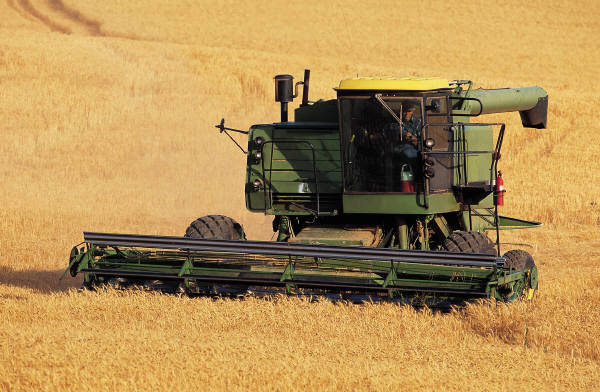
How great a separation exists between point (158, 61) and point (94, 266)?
63.7 ft

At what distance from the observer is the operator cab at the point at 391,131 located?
389 inches

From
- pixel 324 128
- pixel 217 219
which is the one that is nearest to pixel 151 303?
pixel 217 219

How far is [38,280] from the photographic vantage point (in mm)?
11906

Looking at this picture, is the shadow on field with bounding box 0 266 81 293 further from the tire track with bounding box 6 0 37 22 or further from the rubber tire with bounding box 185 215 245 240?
the tire track with bounding box 6 0 37 22

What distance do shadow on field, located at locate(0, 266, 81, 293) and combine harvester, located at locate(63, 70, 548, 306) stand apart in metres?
1.14

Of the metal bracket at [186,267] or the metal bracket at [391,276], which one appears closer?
the metal bracket at [391,276]

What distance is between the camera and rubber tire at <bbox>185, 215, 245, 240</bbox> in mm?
10531

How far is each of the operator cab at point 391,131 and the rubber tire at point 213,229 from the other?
1.35 meters

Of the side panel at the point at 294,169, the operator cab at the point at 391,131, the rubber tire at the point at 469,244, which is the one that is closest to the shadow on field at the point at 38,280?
the side panel at the point at 294,169

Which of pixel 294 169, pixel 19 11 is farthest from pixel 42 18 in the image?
pixel 294 169

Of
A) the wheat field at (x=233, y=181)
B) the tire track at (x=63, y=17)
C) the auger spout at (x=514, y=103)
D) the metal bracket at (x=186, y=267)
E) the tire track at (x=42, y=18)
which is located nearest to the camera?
the wheat field at (x=233, y=181)

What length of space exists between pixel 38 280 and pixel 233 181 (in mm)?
9103

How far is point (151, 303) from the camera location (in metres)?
9.28

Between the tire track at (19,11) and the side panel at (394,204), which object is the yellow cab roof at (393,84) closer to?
the side panel at (394,204)
